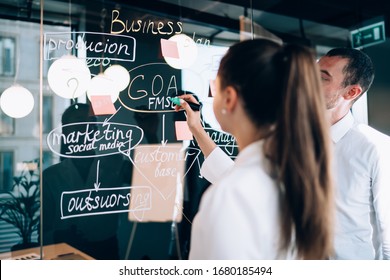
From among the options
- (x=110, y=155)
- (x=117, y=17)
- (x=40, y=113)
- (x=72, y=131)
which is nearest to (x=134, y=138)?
(x=110, y=155)

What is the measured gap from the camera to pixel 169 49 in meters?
2.23

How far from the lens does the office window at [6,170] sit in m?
1.95

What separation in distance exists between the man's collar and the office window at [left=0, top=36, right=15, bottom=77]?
1564 millimetres

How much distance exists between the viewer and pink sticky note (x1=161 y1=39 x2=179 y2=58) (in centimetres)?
221

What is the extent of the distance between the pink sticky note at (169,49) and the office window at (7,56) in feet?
2.51

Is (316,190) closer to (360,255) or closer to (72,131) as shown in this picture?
(360,255)

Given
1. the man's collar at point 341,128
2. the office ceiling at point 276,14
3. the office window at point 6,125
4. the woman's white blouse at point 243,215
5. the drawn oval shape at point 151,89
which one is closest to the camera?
the woman's white blouse at point 243,215

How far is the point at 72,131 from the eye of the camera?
201cm

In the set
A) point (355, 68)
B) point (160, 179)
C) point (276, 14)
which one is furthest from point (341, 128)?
point (276, 14)

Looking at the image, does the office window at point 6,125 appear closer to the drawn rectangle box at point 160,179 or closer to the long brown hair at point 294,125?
the drawn rectangle box at point 160,179

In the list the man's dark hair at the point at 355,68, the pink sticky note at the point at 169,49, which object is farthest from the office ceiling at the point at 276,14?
the man's dark hair at the point at 355,68

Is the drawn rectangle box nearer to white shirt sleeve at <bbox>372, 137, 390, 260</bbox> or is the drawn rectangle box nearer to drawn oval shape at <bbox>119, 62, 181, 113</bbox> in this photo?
drawn oval shape at <bbox>119, 62, 181, 113</bbox>

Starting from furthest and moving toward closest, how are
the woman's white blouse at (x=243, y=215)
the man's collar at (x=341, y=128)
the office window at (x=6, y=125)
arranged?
the office window at (x=6, y=125)
the man's collar at (x=341, y=128)
the woman's white blouse at (x=243, y=215)
